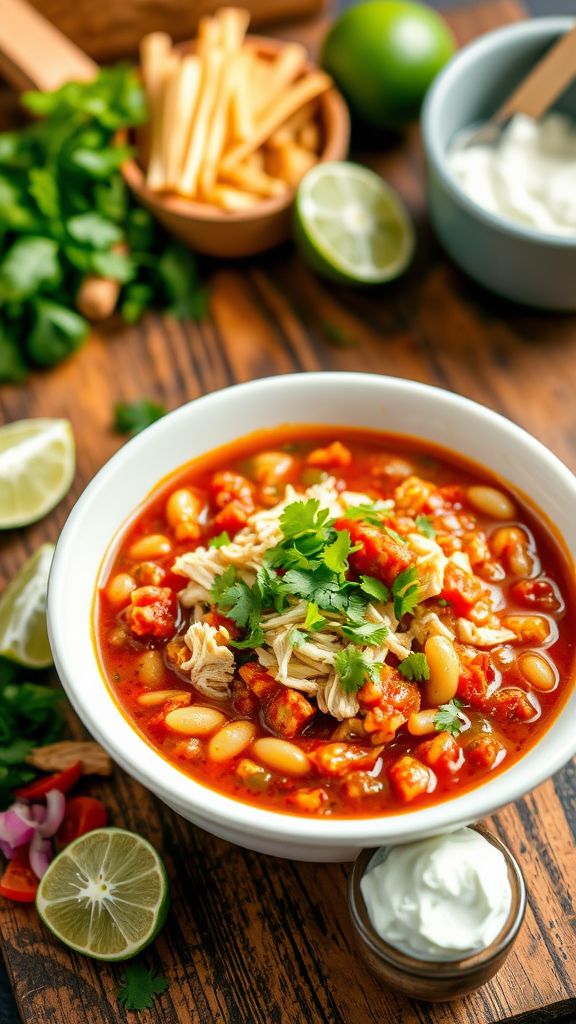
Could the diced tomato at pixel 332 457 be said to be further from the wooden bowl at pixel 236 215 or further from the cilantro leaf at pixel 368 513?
the wooden bowl at pixel 236 215

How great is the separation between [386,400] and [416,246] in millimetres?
1734

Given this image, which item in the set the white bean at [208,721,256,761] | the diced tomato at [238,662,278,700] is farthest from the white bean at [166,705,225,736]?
the diced tomato at [238,662,278,700]

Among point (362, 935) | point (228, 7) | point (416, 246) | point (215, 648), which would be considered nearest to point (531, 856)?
point (362, 935)

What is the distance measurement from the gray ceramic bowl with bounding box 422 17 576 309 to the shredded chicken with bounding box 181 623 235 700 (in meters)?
2.30

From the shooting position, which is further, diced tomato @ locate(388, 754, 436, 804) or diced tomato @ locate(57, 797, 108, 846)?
diced tomato @ locate(57, 797, 108, 846)

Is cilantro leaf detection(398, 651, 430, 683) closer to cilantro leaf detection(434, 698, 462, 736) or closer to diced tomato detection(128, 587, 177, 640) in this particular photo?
cilantro leaf detection(434, 698, 462, 736)

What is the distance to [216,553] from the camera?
11.3 ft

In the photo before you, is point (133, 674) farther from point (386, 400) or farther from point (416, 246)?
point (416, 246)

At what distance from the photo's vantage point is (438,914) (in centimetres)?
286

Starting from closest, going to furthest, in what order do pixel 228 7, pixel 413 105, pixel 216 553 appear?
pixel 216 553
pixel 413 105
pixel 228 7

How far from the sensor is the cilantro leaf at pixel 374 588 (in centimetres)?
319

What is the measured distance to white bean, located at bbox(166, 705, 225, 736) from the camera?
3.19 m

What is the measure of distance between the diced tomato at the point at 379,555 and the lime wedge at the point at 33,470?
1633mm

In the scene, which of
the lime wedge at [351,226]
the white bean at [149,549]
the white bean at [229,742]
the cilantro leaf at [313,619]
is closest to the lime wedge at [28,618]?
the white bean at [149,549]
